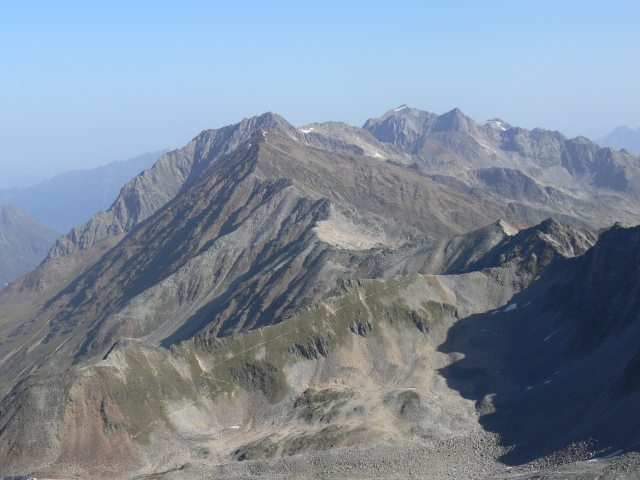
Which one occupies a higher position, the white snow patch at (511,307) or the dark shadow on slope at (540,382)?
the white snow patch at (511,307)

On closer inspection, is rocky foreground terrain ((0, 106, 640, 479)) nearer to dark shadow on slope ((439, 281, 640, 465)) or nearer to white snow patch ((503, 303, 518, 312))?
dark shadow on slope ((439, 281, 640, 465))

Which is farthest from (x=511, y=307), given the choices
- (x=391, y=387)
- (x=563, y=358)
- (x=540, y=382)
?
(x=391, y=387)

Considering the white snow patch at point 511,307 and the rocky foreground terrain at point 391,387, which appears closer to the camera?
the rocky foreground terrain at point 391,387

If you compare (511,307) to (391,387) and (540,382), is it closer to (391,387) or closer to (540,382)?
(540,382)

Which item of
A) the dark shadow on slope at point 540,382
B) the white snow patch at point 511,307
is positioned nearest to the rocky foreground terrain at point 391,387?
the dark shadow on slope at point 540,382

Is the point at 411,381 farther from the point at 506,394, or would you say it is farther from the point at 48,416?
the point at 48,416

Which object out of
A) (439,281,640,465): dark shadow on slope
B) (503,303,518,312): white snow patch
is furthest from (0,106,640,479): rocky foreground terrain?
(503,303,518,312): white snow patch

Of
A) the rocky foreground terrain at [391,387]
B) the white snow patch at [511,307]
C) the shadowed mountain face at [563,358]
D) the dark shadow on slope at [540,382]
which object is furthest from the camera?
the white snow patch at [511,307]

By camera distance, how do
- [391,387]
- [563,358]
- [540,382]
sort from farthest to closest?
1. [391,387]
2. [563,358]
3. [540,382]

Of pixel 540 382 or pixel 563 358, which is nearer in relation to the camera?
pixel 540 382

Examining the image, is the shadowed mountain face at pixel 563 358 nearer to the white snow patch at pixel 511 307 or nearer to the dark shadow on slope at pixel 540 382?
the dark shadow on slope at pixel 540 382

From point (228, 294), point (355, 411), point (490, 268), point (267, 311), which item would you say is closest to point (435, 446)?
point (355, 411)
